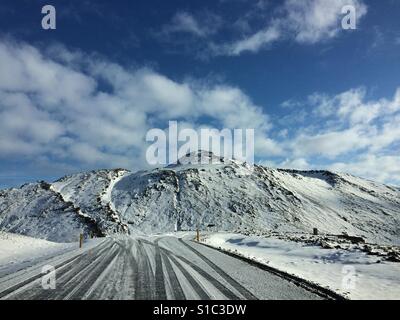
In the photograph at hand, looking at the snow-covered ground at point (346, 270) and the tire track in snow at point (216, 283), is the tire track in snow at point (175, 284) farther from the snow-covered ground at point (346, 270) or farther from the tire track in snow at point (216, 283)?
the snow-covered ground at point (346, 270)

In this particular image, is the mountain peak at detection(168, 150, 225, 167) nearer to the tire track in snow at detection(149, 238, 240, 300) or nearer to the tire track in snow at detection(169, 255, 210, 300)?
the tire track in snow at detection(149, 238, 240, 300)

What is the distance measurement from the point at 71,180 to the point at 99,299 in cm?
9239

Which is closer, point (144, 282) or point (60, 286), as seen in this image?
point (60, 286)

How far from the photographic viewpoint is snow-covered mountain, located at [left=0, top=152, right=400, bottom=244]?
215 feet

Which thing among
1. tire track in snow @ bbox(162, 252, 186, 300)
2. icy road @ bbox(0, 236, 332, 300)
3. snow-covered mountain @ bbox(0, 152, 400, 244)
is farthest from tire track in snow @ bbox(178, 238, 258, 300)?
snow-covered mountain @ bbox(0, 152, 400, 244)

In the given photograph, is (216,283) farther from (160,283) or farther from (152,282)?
(152,282)

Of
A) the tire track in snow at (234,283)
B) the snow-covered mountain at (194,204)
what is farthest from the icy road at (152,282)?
the snow-covered mountain at (194,204)

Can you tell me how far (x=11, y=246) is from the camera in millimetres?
23391

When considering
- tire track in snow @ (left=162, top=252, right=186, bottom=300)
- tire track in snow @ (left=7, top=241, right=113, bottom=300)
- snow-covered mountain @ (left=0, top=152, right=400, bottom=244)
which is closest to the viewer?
tire track in snow @ (left=7, top=241, right=113, bottom=300)

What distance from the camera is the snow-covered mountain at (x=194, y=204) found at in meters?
65.6

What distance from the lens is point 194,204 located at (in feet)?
247

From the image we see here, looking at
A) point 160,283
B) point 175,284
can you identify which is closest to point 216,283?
point 175,284
